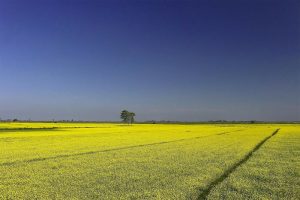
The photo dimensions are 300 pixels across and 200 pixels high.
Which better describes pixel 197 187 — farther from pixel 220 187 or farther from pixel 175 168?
pixel 175 168

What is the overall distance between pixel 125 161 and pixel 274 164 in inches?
346

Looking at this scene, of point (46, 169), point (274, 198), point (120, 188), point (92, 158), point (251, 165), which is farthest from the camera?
point (92, 158)

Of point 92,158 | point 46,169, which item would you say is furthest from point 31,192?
point 92,158

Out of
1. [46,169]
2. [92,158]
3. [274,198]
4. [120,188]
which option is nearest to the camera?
[274,198]

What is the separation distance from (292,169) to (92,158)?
12.0 m

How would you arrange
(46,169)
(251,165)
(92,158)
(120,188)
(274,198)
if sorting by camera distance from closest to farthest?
(274,198)
(120,188)
(46,169)
(251,165)
(92,158)

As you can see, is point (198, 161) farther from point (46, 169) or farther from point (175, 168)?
point (46, 169)

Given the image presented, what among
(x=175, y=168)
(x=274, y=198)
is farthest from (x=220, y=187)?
(x=175, y=168)

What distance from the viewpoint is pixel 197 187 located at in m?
14.5

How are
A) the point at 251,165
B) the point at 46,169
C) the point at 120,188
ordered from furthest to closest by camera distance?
1. the point at 251,165
2. the point at 46,169
3. the point at 120,188

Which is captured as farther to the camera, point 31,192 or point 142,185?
point 142,185

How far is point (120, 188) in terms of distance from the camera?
46.4 ft

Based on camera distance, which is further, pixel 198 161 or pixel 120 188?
pixel 198 161

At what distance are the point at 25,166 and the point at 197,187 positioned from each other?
10.3m
